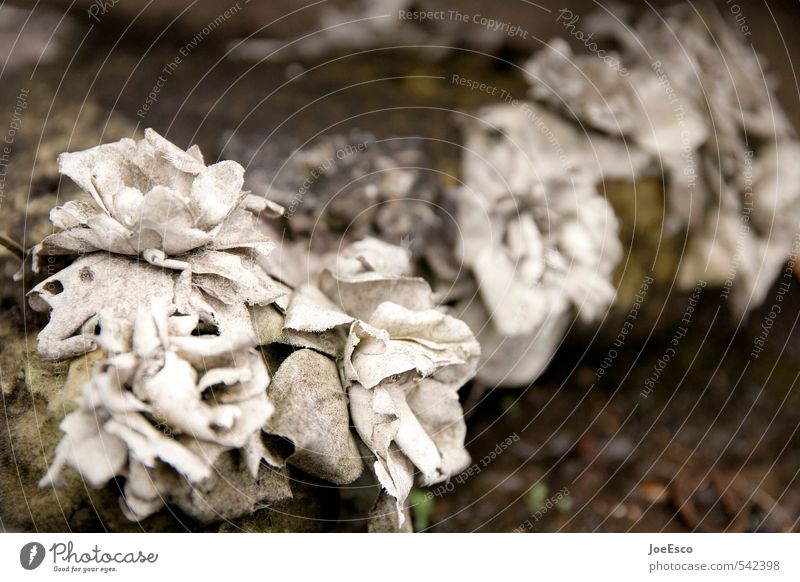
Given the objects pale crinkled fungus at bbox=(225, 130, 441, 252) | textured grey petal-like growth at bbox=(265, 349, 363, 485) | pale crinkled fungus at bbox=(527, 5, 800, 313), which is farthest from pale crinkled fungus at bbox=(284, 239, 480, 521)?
pale crinkled fungus at bbox=(527, 5, 800, 313)

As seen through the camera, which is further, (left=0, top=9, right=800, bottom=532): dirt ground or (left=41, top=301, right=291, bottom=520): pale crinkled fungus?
(left=0, top=9, right=800, bottom=532): dirt ground

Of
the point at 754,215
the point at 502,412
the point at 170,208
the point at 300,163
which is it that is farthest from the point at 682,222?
the point at 170,208

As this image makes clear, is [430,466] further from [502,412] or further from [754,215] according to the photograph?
[754,215]

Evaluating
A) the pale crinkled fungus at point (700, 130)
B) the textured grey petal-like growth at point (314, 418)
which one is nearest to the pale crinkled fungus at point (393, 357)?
the textured grey petal-like growth at point (314, 418)

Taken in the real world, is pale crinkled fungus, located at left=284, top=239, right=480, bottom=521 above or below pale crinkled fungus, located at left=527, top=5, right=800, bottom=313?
below

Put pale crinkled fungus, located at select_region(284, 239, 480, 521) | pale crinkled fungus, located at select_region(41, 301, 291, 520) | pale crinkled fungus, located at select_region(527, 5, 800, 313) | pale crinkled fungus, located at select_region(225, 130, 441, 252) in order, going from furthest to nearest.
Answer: pale crinkled fungus, located at select_region(527, 5, 800, 313) → pale crinkled fungus, located at select_region(225, 130, 441, 252) → pale crinkled fungus, located at select_region(284, 239, 480, 521) → pale crinkled fungus, located at select_region(41, 301, 291, 520)

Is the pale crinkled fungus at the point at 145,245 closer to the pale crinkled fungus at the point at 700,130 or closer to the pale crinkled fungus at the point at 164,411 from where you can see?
the pale crinkled fungus at the point at 164,411

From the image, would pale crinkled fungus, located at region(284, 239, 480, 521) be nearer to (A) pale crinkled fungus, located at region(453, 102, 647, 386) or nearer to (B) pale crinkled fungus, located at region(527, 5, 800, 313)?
(A) pale crinkled fungus, located at region(453, 102, 647, 386)
